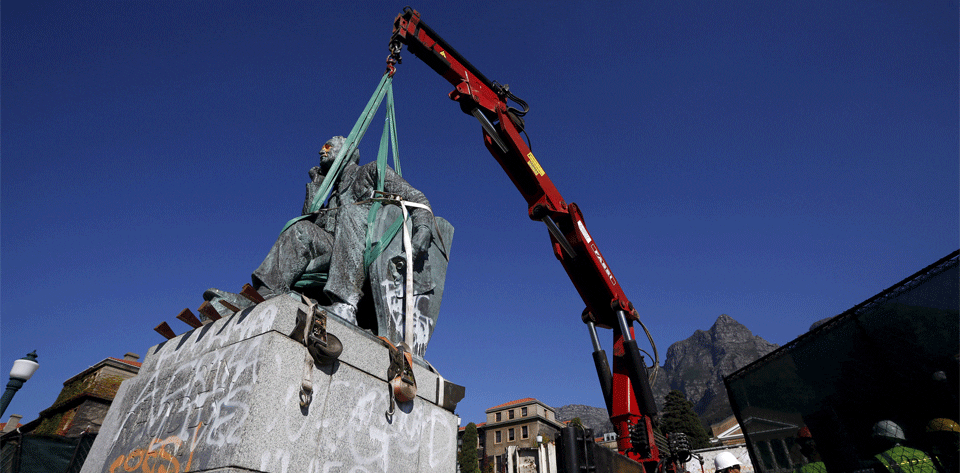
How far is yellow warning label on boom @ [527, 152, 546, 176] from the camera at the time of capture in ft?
32.6

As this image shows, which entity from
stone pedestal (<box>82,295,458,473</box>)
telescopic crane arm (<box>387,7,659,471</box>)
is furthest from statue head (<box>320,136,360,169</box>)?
telescopic crane arm (<box>387,7,659,471</box>)

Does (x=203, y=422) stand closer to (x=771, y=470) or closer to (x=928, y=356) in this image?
(x=928, y=356)

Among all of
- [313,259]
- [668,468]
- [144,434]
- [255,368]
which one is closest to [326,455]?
[255,368]

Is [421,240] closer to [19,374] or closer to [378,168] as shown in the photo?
[378,168]

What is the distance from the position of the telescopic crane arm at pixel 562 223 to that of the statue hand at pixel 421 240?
6229 millimetres

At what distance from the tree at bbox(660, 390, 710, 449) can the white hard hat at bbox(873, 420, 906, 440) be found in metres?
31.0

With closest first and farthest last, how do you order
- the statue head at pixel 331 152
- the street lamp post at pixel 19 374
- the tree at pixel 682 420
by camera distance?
the statue head at pixel 331 152
the street lamp post at pixel 19 374
the tree at pixel 682 420

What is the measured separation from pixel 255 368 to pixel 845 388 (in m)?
5.75

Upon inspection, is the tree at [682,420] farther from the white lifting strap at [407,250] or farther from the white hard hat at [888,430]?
the white lifting strap at [407,250]

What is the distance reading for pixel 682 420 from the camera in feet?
111

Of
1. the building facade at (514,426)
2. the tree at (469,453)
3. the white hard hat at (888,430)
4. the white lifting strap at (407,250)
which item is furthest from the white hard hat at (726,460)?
the building facade at (514,426)

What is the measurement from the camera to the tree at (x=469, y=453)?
3429 centimetres

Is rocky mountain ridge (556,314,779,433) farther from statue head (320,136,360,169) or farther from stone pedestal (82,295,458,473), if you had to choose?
stone pedestal (82,295,458,473)

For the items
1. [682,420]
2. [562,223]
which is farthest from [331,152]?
[682,420]
